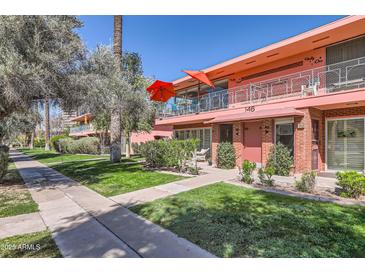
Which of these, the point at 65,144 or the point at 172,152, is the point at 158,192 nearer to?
the point at 172,152

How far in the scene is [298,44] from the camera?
12094 mm

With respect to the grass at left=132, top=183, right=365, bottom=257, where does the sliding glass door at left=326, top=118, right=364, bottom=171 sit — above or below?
above

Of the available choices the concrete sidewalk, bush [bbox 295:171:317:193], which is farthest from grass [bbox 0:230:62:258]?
bush [bbox 295:171:317:193]

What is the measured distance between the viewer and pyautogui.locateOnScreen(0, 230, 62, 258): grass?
3.48 meters

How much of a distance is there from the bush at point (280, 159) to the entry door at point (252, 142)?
1.85 meters

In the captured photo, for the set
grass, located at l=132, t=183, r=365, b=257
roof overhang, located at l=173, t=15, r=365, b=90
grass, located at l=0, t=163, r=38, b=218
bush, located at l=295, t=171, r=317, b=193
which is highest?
roof overhang, located at l=173, t=15, r=365, b=90

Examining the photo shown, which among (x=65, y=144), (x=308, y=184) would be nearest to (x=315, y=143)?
(x=308, y=184)

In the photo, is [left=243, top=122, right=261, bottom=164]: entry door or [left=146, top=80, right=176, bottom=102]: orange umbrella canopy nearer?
[left=243, top=122, right=261, bottom=164]: entry door

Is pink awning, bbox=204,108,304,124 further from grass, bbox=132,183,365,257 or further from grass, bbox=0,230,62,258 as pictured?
grass, bbox=0,230,62,258

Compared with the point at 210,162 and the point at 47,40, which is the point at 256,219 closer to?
the point at 47,40

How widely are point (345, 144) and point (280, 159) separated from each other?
3575 mm

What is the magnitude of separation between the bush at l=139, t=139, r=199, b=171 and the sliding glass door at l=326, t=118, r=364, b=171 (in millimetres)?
7089
